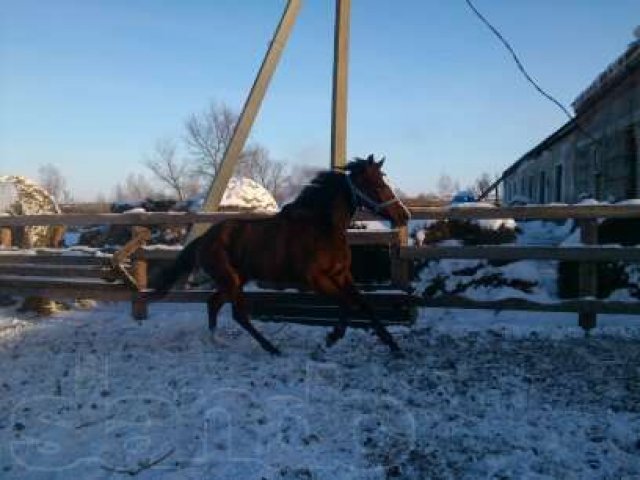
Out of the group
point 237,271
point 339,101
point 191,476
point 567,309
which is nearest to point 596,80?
point 339,101

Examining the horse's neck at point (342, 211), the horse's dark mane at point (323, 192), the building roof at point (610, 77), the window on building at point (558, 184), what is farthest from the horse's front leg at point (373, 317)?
the window on building at point (558, 184)

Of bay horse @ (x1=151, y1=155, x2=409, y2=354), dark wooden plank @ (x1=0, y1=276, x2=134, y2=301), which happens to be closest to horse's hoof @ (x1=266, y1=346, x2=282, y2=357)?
bay horse @ (x1=151, y1=155, x2=409, y2=354)

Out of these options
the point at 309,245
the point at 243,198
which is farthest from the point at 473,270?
the point at 243,198

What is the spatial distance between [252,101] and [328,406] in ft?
18.4

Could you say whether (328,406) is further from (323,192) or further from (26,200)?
(26,200)

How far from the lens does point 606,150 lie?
1356cm

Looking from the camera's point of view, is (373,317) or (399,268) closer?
(373,317)

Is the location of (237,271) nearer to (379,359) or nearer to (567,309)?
(379,359)

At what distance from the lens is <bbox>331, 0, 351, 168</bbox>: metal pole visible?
8.40 metres

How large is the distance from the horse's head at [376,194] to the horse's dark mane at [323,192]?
11 cm

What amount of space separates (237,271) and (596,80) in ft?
34.3

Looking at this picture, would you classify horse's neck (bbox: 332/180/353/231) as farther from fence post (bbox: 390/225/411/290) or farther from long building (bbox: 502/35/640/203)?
long building (bbox: 502/35/640/203)

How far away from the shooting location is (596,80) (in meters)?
13.4

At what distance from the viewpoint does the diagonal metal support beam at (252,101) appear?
29.1ft
